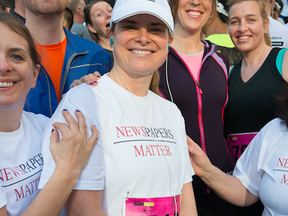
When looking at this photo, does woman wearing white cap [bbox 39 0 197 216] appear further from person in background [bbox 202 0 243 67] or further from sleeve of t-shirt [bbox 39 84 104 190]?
person in background [bbox 202 0 243 67]

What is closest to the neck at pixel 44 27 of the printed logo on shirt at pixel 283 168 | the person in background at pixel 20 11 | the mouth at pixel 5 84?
the person in background at pixel 20 11

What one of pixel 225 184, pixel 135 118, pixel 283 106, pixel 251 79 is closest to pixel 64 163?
pixel 135 118

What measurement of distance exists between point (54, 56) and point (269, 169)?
175cm

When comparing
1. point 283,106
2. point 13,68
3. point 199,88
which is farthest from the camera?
point 199,88

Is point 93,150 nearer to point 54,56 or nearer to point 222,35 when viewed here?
point 54,56

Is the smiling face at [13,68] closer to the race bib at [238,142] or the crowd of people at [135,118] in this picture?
the crowd of people at [135,118]

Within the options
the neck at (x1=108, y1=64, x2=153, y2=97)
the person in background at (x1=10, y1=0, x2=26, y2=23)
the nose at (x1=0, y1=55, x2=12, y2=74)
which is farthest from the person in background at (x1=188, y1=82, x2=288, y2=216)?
the person in background at (x1=10, y1=0, x2=26, y2=23)

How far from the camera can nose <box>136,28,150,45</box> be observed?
1.83 metres

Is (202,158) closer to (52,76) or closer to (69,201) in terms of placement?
(69,201)

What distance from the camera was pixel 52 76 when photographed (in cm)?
250

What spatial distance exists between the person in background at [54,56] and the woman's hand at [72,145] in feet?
2.86

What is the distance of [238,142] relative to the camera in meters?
2.85

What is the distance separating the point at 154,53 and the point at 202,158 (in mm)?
816

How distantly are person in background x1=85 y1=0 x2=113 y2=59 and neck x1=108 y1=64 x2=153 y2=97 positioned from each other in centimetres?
252
